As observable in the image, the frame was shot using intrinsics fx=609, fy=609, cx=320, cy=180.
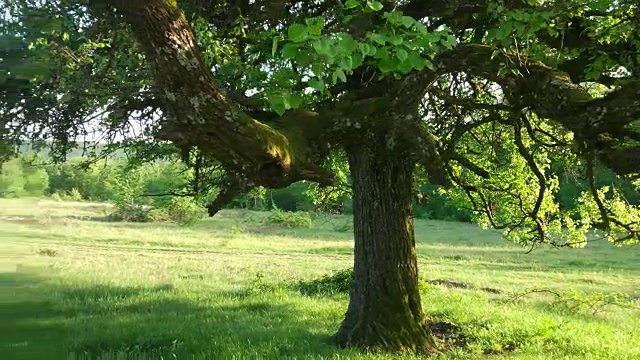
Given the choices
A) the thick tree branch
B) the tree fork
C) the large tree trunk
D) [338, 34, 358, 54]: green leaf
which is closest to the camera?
[338, 34, 358, 54]: green leaf

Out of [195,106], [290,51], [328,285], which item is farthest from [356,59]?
[328,285]

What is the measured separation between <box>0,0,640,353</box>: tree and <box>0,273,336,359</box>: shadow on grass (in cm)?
133

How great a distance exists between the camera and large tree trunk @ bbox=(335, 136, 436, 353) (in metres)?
9.61

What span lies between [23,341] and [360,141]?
317 inches

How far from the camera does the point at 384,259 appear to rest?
9.70 m

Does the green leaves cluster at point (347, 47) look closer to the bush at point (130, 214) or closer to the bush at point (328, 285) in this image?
the bush at point (328, 285)

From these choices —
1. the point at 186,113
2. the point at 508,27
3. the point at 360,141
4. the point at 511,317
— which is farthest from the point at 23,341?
the point at 511,317

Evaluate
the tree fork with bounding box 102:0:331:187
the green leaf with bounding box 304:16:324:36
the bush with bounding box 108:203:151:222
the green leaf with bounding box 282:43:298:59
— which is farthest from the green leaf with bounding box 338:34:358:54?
the bush with bounding box 108:203:151:222

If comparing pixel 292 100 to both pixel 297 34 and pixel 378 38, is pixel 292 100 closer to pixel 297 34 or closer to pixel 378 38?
pixel 378 38

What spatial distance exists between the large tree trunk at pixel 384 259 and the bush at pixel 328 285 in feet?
21.9

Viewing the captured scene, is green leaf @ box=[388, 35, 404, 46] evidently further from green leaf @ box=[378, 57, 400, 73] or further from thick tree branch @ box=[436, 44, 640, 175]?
thick tree branch @ box=[436, 44, 640, 175]

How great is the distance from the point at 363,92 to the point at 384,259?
270 centimetres

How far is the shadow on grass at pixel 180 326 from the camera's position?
917 centimetres

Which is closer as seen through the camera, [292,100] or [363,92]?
[292,100]
